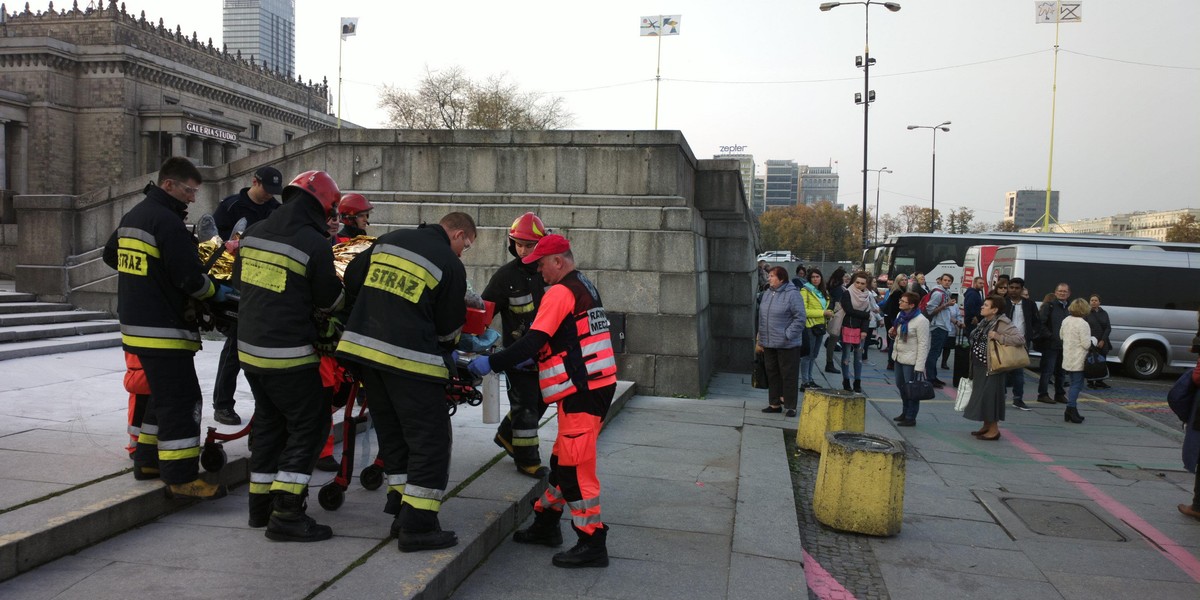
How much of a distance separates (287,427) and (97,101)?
5111 centimetres

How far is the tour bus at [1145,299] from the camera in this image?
16688 mm

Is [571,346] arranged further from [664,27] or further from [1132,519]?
[664,27]

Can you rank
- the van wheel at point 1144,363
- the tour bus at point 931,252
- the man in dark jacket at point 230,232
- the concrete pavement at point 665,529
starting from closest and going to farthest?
the concrete pavement at point 665,529 → the man in dark jacket at point 230,232 → the van wheel at point 1144,363 → the tour bus at point 931,252

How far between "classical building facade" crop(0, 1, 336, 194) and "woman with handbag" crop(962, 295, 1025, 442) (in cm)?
4704

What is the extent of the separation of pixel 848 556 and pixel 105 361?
807 cm

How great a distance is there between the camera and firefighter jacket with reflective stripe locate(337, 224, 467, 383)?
409cm

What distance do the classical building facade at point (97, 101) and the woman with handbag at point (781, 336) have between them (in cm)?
4538

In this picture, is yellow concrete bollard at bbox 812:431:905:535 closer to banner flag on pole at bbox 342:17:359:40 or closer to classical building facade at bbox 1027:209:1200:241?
banner flag on pole at bbox 342:17:359:40

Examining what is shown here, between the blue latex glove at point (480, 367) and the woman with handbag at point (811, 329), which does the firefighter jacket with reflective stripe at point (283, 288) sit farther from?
the woman with handbag at point (811, 329)

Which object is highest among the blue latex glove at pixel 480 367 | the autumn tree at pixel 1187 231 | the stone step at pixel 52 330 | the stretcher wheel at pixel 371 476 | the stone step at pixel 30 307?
the autumn tree at pixel 1187 231

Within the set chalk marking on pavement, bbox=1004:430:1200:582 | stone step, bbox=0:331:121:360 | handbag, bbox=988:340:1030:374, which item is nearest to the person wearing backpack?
handbag, bbox=988:340:1030:374

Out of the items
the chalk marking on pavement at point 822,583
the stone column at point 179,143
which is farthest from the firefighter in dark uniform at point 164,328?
the stone column at point 179,143

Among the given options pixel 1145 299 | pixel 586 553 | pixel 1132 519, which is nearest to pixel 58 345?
pixel 586 553

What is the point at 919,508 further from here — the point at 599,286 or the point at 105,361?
the point at 105,361
